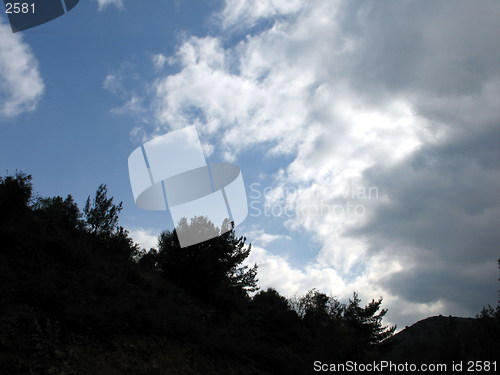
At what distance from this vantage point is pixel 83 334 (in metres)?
9.82

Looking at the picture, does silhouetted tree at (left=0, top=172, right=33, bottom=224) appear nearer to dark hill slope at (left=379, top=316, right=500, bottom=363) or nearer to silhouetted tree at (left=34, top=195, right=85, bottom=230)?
silhouetted tree at (left=34, top=195, right=85, bottom=230)

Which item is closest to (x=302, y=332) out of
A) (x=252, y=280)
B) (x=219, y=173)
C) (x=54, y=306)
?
(x=252, y=280)

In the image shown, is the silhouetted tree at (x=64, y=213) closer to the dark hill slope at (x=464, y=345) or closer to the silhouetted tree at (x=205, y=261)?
the silhouetted tree at (x=205, y=261)

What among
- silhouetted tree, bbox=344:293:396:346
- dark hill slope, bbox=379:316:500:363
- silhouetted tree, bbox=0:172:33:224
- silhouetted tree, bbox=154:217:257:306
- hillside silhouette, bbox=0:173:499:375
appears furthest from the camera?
silhouetted tree, bbox=344:293:396:346

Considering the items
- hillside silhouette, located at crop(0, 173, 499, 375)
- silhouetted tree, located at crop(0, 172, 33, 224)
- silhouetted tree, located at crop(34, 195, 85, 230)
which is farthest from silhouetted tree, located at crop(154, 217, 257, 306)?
silhouetted tree, located at crop(0, 172, 33, 224)

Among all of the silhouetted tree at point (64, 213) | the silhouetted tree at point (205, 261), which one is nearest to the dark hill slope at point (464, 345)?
the silhouetted tree at point (205, 261)

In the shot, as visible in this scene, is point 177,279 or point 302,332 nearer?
point 177,279

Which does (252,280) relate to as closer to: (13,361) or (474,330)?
(474,330)

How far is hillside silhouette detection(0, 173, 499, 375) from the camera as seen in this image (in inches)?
356

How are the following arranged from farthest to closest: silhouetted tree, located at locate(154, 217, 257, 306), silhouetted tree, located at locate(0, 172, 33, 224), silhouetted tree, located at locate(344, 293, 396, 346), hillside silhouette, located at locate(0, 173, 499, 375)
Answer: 1. silhouetted tree, located at locate(344, 293, 396, 346)
2. silhouetted tree, located at locate(154, 217, 257, 306)
3. silhouetted tree, located at locate(0, 172, 33, 224)
4. hillside silhouette, located at locate(0, 173, 499, 375)

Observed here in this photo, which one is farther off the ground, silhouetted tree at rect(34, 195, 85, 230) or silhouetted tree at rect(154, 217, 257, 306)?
silhouetted tree at rect(34, 195, 85, 230)

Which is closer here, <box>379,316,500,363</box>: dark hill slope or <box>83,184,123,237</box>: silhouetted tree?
<box>379,316,500,363</box>: dark hill slope

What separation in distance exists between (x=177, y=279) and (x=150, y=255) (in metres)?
6.52

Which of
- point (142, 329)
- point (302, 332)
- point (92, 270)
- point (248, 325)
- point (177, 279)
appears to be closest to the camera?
point (142, 329)
